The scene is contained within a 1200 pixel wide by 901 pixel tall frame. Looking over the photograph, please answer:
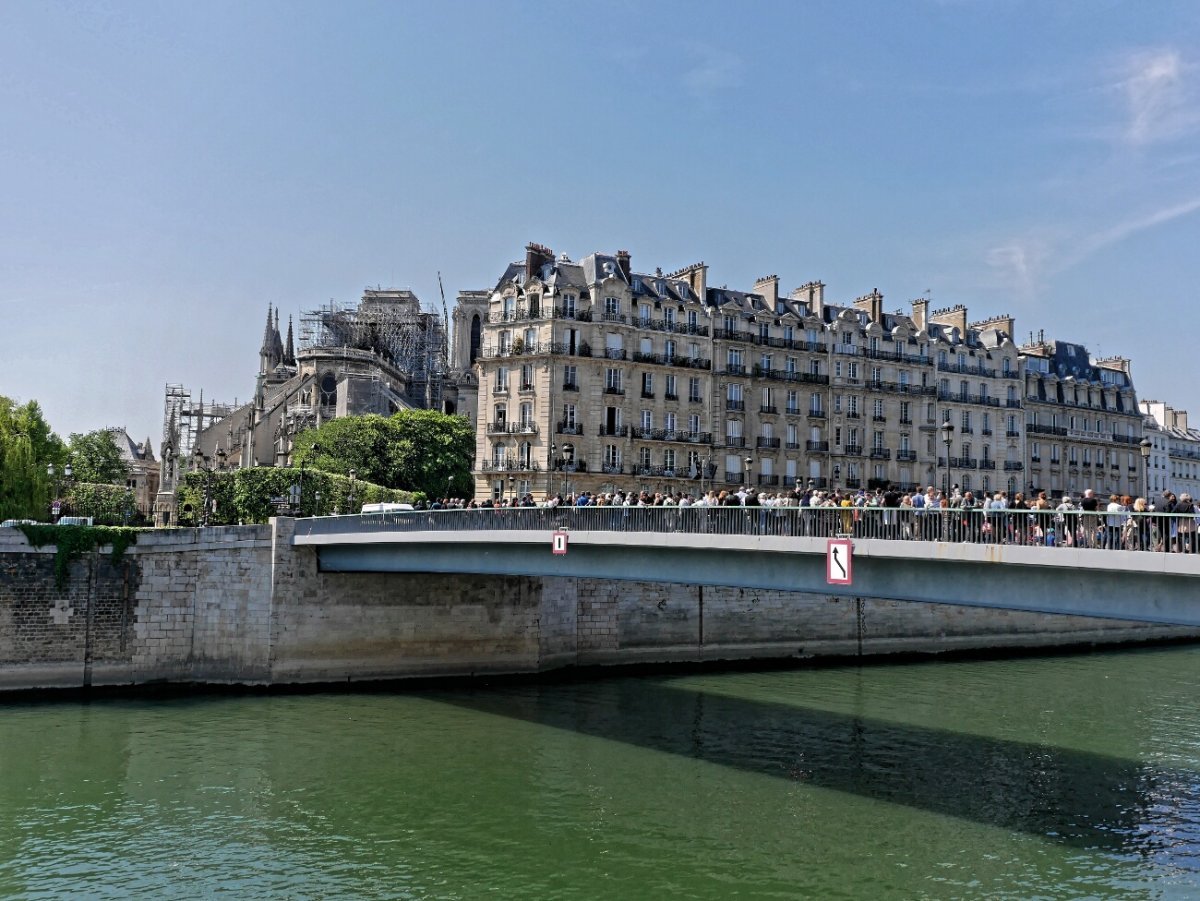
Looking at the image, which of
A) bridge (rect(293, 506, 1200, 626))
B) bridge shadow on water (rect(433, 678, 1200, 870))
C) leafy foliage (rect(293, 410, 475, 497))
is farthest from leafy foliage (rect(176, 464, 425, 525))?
bridge (rect(293, 506, 1200, 626))

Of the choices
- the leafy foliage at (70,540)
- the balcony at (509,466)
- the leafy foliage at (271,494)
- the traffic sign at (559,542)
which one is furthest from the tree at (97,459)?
the traffic sign at (559,542)

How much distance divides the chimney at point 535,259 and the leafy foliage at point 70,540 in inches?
1173

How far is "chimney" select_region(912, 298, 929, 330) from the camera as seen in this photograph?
71500 mm

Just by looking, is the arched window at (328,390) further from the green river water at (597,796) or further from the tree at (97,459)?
the green river water at (597,796)

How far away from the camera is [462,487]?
7419cm

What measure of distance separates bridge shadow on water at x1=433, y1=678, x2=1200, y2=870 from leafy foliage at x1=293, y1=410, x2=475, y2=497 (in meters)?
37.2

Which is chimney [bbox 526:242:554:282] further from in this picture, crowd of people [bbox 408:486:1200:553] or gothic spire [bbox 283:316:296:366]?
gothic spire [bbox 283:316:296:366]

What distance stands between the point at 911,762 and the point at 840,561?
8.71 meters

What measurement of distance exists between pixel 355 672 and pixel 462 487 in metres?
37.8

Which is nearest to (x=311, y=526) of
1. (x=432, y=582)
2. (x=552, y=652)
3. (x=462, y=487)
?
(x=432, y=582)

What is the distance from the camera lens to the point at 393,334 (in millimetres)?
117062

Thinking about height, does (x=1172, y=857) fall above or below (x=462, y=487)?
below

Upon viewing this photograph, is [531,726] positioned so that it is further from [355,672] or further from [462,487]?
[462,487]

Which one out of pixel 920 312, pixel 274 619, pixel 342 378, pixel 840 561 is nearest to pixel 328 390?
pixel 342 378
